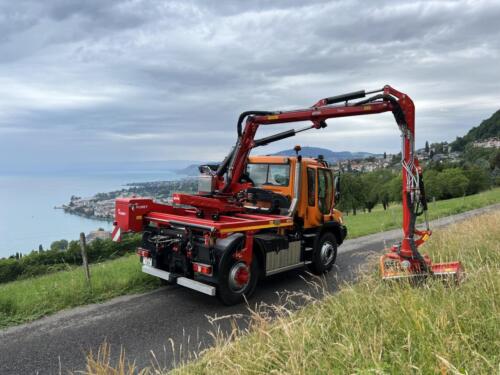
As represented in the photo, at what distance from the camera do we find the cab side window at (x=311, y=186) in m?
8.57

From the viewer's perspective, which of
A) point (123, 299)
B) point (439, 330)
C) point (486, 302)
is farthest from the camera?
point (123, 299)

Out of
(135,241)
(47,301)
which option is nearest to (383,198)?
(135,241)

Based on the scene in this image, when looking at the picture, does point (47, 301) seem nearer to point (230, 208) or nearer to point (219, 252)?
point (219, 252)

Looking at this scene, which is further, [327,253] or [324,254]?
[327,253]

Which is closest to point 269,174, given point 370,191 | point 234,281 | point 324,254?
point 324,254

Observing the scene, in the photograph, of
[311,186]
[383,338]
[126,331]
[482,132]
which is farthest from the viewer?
[482,132]

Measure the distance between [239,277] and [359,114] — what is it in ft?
13.1

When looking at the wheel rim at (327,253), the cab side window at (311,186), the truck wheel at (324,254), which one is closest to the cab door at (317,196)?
the cab side window at (311,186)

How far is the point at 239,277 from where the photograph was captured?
6.73m

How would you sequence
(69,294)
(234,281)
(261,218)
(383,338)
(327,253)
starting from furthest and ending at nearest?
(327,253), (261,218), (69,294), (234,281), (383,338)

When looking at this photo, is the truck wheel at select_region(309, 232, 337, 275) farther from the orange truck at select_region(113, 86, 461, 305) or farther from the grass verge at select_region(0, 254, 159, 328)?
the grass verge at select_region(0, 254, 159, 328)

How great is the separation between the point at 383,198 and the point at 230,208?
62702mm

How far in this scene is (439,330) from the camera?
3000 mm

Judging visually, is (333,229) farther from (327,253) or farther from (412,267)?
(412,267)
